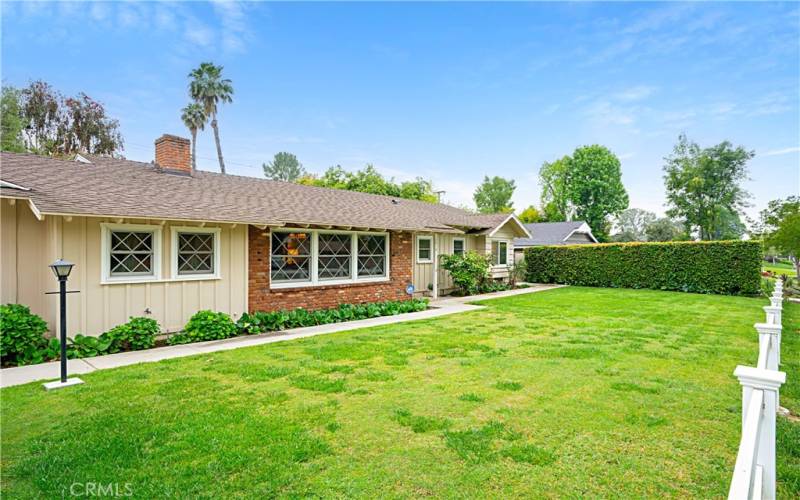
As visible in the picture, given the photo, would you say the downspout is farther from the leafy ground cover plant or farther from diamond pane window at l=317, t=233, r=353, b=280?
diamond pane window at l=317, t=233, r=353, b=280

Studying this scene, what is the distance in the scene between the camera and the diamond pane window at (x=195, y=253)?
8.45 metres

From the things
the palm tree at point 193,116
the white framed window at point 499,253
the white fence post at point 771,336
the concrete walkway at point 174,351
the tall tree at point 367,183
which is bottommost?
the concrete walkway at point 174,351

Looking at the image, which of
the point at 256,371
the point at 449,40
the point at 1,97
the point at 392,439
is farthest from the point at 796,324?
the point at 1,97

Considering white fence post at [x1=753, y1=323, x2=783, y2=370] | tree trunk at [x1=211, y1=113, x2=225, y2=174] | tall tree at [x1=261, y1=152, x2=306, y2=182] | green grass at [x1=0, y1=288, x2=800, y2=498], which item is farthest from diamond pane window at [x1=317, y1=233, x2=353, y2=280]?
tall tree at [x1=261, y1=152, x2=306, y2=182]

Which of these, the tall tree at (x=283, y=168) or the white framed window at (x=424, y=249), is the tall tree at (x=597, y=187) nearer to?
the white framed window at (x=424, y=249)

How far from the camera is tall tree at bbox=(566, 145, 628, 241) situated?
155 feet

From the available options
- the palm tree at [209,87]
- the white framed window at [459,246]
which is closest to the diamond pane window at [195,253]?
the white framed window at [459,246]

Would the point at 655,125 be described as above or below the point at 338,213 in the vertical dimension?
above

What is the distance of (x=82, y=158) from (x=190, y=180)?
10.7 ft

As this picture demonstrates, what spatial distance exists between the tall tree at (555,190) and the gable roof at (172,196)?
4085 centimetres

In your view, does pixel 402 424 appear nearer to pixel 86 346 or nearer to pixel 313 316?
pixel 86 346

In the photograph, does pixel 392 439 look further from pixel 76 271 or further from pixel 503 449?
pixel 76 271

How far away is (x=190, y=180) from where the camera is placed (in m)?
10.7

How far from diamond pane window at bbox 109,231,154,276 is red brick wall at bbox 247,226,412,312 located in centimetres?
206
